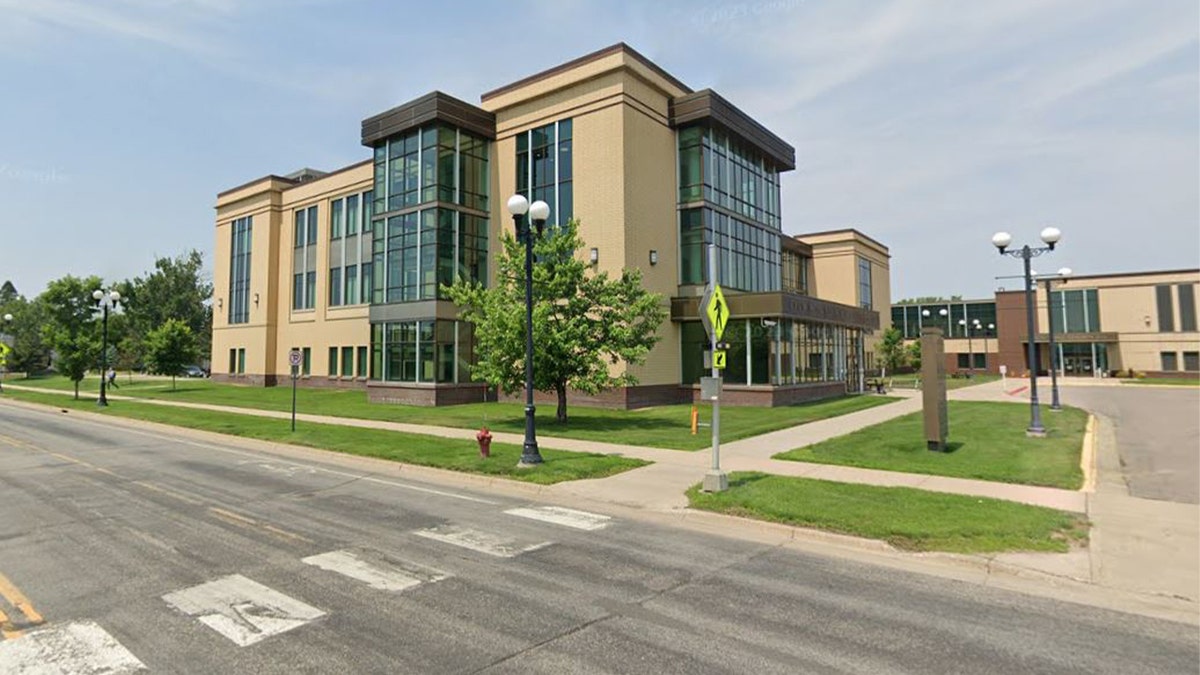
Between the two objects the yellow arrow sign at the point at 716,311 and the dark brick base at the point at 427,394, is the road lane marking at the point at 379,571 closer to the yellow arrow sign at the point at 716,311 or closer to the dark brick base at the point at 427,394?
the yellow arrow sign at the point at 716,311

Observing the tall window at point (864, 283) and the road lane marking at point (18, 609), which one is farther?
the tall window at point (864, 283)

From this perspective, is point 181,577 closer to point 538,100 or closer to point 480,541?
point 480,541

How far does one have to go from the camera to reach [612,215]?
2703cm

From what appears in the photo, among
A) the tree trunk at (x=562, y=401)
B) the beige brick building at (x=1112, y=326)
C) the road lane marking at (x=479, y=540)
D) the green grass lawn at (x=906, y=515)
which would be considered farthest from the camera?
the beige brick building at (x=1112, y=326)

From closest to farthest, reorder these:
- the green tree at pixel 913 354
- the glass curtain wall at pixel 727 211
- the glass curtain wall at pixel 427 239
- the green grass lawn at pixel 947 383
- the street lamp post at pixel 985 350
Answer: the glass curtain wall at pixel 427 239
the glass curtain wall at pixel 727 211
the green grass lawn at pixel 947 383
the green tree at pixel 913 354
the street lamp post at pixel 985 350

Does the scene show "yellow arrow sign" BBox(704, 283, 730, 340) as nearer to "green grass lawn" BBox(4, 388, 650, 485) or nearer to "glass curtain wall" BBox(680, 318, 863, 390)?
"green grass lawn" BBox(4, 388, 650, 485)

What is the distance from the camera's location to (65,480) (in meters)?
11.7

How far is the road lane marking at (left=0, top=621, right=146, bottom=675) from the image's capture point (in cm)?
439

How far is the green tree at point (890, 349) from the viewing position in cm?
5647

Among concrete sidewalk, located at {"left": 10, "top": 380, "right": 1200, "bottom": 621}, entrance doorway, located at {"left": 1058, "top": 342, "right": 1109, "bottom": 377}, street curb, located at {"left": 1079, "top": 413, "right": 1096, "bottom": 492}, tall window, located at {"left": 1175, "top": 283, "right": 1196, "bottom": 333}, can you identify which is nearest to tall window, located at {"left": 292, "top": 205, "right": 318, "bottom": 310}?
concrete sidewalk, located at {"left": 10, "top": 380, "right": 1200, "bottom": 621}

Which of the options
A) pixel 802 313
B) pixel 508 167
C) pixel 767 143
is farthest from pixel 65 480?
pixel 767 143

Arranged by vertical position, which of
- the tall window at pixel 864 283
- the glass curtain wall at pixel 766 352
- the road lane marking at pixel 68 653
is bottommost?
the road lane marking at pixel 68 653

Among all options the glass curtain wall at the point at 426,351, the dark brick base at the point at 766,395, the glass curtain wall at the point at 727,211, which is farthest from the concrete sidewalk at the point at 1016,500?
the glass curtain wall at the point at 727,211

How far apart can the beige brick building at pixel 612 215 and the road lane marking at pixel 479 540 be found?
17543 mm
